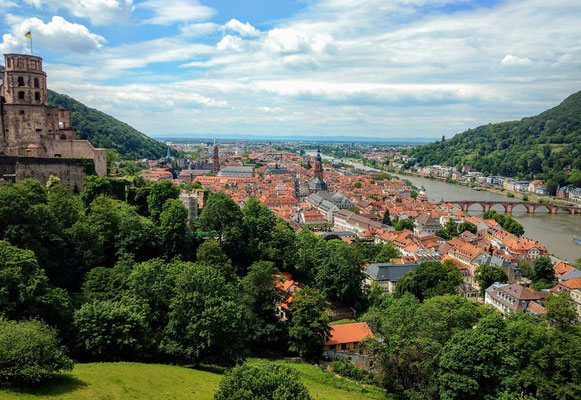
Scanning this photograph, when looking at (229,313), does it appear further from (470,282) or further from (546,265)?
(546,265)

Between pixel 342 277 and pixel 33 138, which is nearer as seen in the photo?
pixel 33 138

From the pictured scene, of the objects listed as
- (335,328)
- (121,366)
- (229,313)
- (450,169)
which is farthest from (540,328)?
(450,169)

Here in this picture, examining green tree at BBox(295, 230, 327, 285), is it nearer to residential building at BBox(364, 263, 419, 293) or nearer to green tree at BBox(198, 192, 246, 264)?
green tree at BBox(198, 192, 246, 264)

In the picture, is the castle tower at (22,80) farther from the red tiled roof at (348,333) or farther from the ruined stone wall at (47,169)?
the red tiled roof at (348,333)

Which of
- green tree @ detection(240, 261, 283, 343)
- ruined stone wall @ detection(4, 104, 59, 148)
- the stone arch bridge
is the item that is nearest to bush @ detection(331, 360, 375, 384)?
green tree @ detection(240, 261, 283, 343)

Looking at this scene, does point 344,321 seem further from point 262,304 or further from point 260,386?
point 260,386

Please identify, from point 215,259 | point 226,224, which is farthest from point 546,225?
point 215,259
